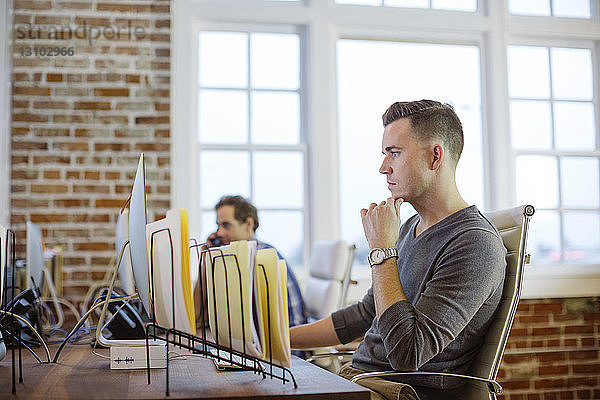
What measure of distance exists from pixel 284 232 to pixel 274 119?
0.73 meters

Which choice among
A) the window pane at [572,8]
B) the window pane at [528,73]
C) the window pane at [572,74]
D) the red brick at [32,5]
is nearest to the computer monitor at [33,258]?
the red brick at [32,5]

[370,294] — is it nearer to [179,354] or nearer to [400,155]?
[400,155]

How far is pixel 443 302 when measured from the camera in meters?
1.64

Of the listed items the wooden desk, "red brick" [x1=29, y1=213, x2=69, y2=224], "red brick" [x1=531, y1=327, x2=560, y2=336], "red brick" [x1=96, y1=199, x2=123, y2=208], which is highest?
"red brick" [x1=96, y1=199, x2=123, y2=208]

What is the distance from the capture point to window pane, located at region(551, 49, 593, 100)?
15.1 ft

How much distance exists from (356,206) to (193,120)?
1.19 metres

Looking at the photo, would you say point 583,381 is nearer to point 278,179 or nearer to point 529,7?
point 278,179

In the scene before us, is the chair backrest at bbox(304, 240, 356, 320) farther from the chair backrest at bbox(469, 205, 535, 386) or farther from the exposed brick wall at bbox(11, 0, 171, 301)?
the chair backrest at bbox(469, 205, 535, 386)

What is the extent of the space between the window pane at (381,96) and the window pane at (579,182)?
0.62 m

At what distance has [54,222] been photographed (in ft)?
12.3

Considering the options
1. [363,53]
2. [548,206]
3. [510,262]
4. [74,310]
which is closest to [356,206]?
[363,53]

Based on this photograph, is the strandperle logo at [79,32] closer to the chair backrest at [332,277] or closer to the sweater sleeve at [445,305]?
the chair backrest at [332,277]

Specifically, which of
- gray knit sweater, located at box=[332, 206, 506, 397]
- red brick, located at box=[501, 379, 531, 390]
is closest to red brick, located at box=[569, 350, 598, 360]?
red brick, located at box=[501, 379, 531, 390]

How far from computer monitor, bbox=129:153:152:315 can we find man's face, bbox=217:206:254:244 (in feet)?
5.94
